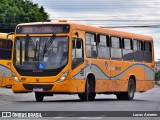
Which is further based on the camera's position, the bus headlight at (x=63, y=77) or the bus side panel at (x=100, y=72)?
the bus side panel at (x=100, y=72)

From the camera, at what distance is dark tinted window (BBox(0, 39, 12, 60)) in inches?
1495

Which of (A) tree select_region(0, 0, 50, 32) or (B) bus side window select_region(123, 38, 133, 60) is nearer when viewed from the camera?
(B) bus side window select_region(123, 38, 133, 60)

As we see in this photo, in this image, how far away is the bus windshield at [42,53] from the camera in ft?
84.4

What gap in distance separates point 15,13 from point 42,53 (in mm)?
55941

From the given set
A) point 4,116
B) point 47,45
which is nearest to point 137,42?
point 47,45

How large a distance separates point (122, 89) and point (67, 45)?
19.0ft

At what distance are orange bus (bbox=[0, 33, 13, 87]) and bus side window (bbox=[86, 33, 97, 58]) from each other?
424 inches

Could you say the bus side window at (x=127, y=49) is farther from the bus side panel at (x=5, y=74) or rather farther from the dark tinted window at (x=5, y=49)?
the bus side panel at (x=5, y=74)

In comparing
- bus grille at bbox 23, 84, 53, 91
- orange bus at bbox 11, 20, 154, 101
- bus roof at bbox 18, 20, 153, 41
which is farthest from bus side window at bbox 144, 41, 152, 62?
bus grille at bbox 23, 84, 53, 91

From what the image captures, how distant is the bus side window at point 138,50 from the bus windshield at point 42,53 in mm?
6962

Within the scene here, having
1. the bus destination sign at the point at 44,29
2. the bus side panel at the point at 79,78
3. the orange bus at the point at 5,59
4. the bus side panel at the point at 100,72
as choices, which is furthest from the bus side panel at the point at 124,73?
the orange bus at the point at 5,59

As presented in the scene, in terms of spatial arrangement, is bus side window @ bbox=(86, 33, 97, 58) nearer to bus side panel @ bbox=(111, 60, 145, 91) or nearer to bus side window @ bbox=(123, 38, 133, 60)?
bus side panel @ bbox=(111, 60, 145, 91)

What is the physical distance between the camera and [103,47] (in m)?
28.7

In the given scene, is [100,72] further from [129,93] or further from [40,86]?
[40,86]
